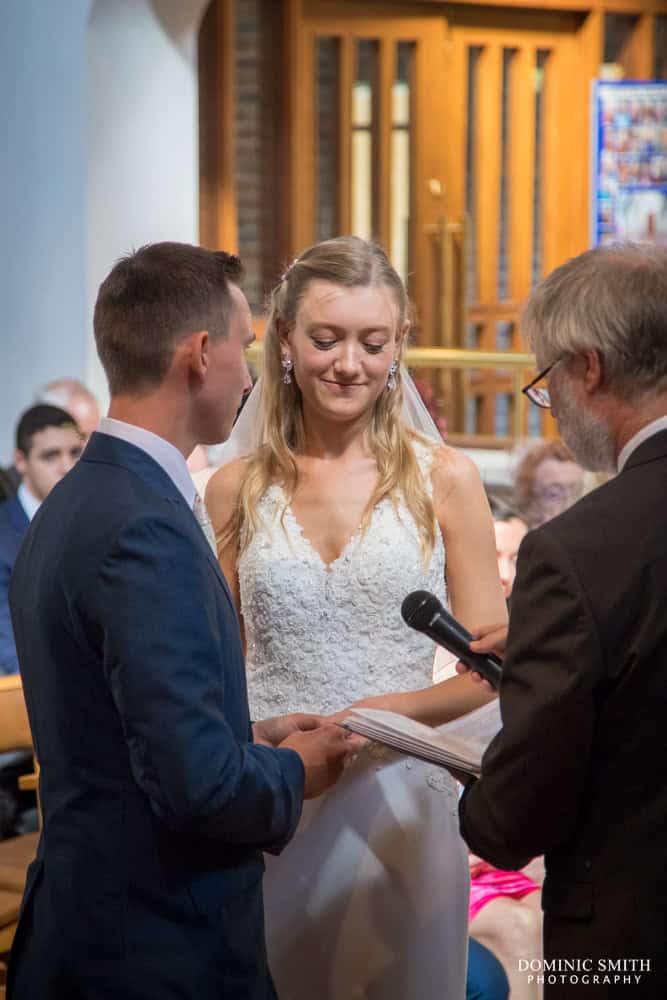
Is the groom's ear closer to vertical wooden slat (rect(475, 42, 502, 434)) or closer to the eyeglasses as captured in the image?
the eyeglasses

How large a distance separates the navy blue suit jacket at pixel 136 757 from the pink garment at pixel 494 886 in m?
1.44

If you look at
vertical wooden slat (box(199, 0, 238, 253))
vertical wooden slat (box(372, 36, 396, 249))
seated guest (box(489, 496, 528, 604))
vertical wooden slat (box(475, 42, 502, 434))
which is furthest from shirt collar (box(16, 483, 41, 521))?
vertical wooden slat (box(475, 42, 502, 434))

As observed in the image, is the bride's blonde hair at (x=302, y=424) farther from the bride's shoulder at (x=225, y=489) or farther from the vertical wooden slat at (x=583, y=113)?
the vertical wooden slat at (x=583, y=113)

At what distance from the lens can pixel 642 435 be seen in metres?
1.61

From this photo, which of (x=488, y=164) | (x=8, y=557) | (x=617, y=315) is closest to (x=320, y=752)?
(x=617, y=315)

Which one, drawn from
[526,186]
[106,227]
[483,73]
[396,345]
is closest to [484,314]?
[526,186]

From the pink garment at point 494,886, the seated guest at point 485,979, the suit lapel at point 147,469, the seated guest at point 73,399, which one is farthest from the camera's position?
the seated guest at point 73,399

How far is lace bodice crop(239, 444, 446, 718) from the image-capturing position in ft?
8.07

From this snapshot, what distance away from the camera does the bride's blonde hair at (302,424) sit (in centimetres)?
244

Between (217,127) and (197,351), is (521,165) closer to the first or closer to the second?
(217,127)

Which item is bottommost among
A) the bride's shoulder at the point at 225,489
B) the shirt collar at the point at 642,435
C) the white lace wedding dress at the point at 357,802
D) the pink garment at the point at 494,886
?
the pink garment at the point at 494,886

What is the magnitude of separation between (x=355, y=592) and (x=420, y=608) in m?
0.72

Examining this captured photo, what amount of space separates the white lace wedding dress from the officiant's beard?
2.58 ft

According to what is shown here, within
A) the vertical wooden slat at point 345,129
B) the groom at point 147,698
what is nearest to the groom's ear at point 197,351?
the groom at point 147,698
